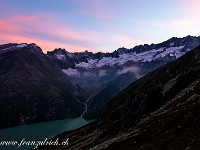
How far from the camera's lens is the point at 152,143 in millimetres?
26531

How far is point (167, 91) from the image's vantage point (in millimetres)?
60875

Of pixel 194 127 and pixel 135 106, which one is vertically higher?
pixel 194 127

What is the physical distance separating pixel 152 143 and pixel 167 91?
36862 mm

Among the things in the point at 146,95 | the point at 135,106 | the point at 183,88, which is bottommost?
the point at 135,106

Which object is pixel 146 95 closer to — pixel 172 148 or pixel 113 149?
pixel 113 149

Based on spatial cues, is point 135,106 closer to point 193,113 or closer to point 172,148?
point 193,113

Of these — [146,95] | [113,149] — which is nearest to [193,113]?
[113,149]

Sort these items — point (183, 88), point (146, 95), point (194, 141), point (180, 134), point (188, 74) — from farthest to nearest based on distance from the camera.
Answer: point (146, 95) → point (188, 74) → point (183, 88) → point (180, 134) → point (194, 141)

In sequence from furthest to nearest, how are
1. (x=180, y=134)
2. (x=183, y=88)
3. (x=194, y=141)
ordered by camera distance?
1. (x=183, y=88)
2. (x=180, y=134)
3. (x=194, y=141)

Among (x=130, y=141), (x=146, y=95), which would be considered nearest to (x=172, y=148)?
(x=130, y=141)

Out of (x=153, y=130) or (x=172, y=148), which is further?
(x=153, y=130)

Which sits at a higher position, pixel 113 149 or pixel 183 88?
pixel 183 88

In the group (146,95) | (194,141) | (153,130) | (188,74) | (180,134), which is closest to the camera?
(194,141)

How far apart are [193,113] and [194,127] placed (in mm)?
3971
